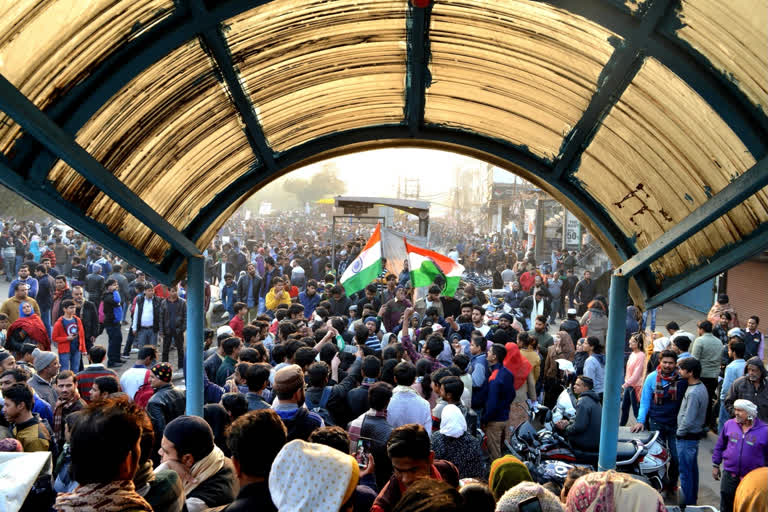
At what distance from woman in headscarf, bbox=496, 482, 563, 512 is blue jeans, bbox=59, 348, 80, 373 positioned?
30.4ft

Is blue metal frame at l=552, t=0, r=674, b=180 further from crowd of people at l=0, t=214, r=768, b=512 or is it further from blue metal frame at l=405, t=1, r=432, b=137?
crowd of people at l=0, t=214, r=768, b=512

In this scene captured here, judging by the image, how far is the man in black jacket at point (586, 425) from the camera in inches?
265

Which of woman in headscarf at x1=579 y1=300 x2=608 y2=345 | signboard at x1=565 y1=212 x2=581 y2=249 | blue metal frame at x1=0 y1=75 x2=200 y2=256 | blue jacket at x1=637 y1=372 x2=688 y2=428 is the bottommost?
blue jacket at x1=637 y1=372 x2=688 y2=428

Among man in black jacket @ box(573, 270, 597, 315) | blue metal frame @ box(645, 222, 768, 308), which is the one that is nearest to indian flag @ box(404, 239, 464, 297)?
man in black jacket @ box(573, 270, 597, 315)

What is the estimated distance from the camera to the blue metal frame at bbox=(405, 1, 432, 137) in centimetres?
353

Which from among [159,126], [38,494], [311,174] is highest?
[311,174]

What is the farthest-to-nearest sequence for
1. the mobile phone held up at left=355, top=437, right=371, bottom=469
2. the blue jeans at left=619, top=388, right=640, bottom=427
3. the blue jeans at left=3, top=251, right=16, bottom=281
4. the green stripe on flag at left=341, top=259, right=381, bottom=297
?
the blue jeans at left=3, top=251, right=16, bottom=281 → the green stripe on flag at left=341, top=259, right=381, bottom=297 → the blue jeans at left=619, top=388, right=640, bottom=427 → the mobile phone held up at left=355, top=437, right=371, bottom=469

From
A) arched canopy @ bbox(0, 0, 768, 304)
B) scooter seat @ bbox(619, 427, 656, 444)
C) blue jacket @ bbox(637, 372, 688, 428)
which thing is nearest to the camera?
arched canopy @ bbox(0, 0, 768, 304)

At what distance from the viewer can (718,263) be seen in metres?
3.77

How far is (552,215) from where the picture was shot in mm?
35375

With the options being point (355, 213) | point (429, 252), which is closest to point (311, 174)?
point (355, 213)

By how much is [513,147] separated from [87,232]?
2.77 metres

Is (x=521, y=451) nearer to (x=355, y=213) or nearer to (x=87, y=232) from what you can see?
(x=87, y=232)

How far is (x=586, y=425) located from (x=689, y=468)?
1.42 metres
